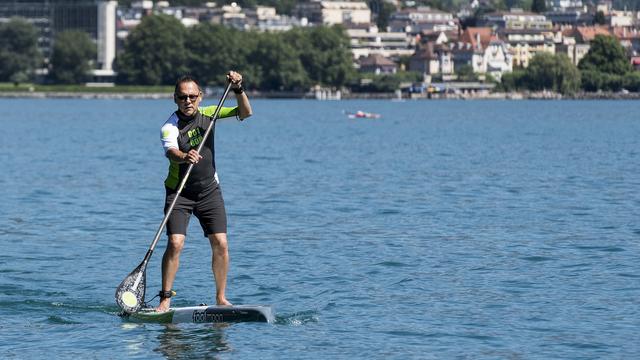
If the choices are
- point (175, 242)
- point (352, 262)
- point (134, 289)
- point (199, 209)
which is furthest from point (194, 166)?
point (352, 262)

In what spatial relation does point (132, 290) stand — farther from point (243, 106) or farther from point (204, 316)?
point (243, 106)

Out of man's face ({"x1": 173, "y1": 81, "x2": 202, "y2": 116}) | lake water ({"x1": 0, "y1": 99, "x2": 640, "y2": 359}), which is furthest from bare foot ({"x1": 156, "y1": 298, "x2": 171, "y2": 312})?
man's face ({"x1": 173, "y1": 81, "x2": 202, "y2": 116})

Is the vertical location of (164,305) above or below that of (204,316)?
above

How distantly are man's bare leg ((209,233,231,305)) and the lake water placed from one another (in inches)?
18.8

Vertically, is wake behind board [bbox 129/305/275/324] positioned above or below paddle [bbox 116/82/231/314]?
below

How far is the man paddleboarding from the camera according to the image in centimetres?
1928

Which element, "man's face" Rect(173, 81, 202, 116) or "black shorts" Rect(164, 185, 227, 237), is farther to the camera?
"black shorts" Rect(164, 185, 227, 237)

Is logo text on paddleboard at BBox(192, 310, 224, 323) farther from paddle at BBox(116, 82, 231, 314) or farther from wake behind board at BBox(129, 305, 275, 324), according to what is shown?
paddle at BBox(116, 82, 231, 314)

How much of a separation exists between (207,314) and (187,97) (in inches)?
102

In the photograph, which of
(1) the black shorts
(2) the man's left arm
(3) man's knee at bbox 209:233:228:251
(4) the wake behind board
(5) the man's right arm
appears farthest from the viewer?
(4) the wake behind board

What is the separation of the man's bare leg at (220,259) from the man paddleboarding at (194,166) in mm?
11

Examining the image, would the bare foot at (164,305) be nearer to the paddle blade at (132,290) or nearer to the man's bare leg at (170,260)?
the man's bare leg at (170,260)

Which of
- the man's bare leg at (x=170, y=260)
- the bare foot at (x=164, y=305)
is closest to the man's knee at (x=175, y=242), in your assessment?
the man's bare leg at (x=170, y=260)

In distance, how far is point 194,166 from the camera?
1941cm
